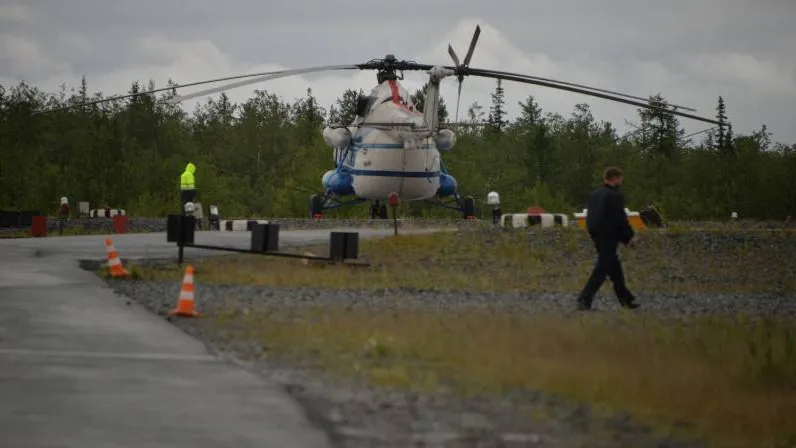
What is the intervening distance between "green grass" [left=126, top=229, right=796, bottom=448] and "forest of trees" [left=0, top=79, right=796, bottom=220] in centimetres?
5323

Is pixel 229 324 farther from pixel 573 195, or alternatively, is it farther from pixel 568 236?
pixel 573 195

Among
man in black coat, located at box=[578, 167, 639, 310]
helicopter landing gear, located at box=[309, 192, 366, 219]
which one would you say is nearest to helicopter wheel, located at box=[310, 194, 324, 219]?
helicopter landing gear, located at box=[309, 192, 366, 219]

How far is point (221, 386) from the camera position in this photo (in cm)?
1027

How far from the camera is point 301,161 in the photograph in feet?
460

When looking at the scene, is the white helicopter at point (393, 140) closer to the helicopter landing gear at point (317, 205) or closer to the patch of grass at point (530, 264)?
the helicopter landing gear at point (317, 205)

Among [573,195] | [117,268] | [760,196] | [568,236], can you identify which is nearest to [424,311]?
[117,268]

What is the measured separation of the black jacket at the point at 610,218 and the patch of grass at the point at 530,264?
18.5ft

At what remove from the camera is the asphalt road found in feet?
26.5

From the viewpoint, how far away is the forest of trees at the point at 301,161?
296ft

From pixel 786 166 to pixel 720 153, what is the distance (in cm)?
1267

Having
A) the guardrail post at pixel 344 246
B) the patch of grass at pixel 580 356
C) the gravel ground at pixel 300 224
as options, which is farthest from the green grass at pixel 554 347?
the gravel ground at pixel 300 224

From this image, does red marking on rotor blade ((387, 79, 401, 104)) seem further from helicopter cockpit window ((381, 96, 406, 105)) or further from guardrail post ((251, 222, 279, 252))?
guardrail post ((251, 222, 279, 252))

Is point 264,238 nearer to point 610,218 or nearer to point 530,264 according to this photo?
point 530,264

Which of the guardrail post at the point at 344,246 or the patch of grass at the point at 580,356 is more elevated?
the guardrail post at the point at 344,246
